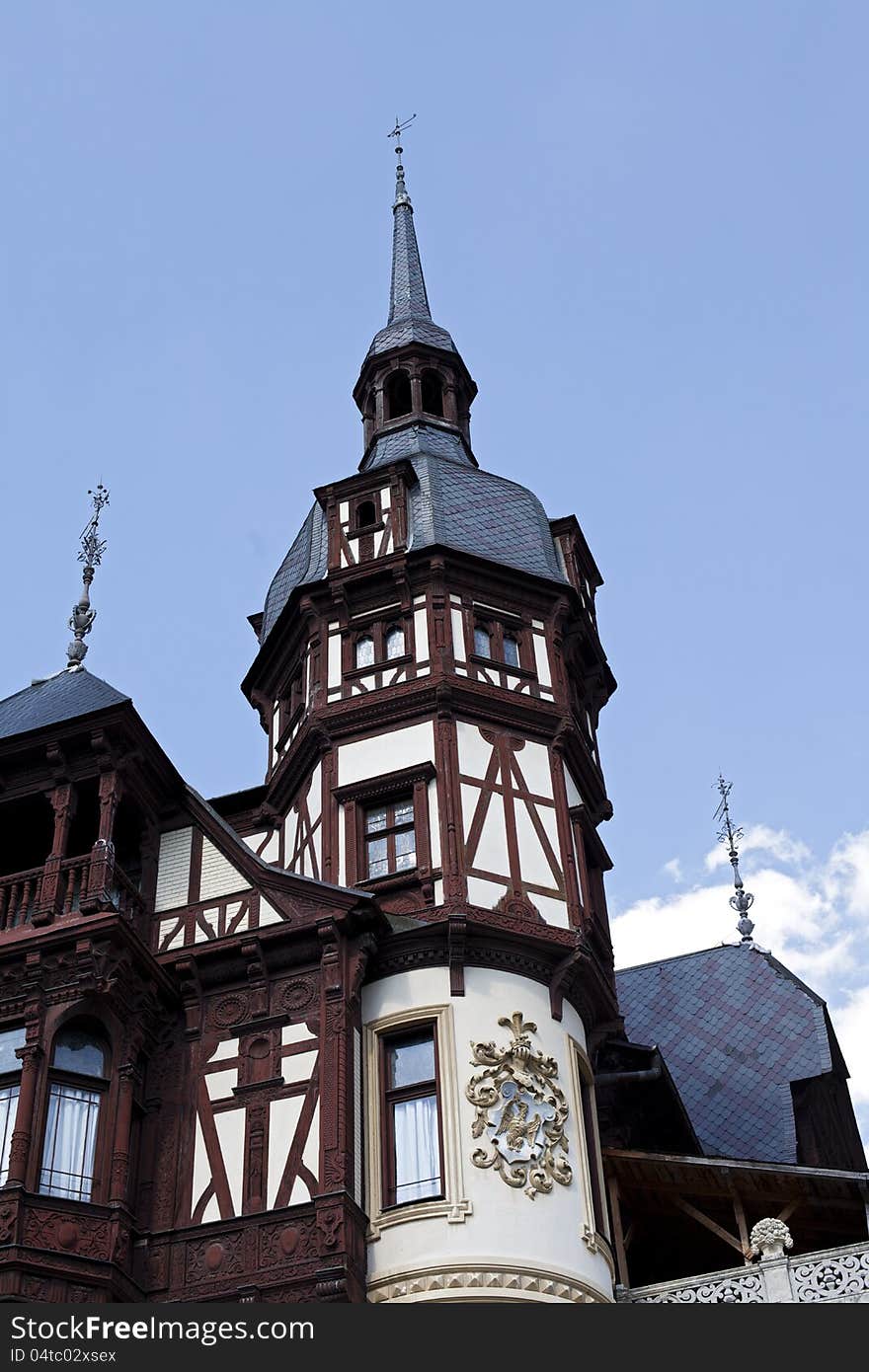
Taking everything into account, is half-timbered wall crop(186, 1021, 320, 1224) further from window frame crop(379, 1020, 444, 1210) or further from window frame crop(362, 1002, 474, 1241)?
window frame crop(379, 1020, 444, 1210)

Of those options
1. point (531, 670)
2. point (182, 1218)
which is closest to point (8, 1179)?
point (182, 1218)

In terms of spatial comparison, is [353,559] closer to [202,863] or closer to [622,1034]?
[202,863]

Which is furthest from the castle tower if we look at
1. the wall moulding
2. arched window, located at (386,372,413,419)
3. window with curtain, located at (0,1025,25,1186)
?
arched window, located at (386,372,413,419)

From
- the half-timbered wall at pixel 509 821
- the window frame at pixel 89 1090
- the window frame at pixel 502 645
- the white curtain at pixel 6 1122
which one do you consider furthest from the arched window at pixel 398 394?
the white curtain at pixel 6 1122

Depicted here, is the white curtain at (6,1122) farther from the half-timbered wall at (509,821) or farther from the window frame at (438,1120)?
the half-timbered wall at (509,821)

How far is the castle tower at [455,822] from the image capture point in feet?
67.0

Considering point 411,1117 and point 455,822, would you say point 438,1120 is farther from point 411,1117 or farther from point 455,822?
point 455,822

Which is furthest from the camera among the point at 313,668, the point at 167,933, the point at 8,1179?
the point at 313,668

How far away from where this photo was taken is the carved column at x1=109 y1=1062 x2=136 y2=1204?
1995 centimetres

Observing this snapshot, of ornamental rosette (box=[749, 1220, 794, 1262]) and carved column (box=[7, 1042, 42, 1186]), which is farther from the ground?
carved column (box=[7, 1042, 42, 1186])

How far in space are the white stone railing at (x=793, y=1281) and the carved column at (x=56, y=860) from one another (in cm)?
857

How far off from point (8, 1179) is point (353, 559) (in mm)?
11556

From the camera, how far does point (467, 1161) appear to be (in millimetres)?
20391

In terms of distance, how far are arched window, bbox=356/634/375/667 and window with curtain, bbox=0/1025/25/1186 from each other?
783cm
